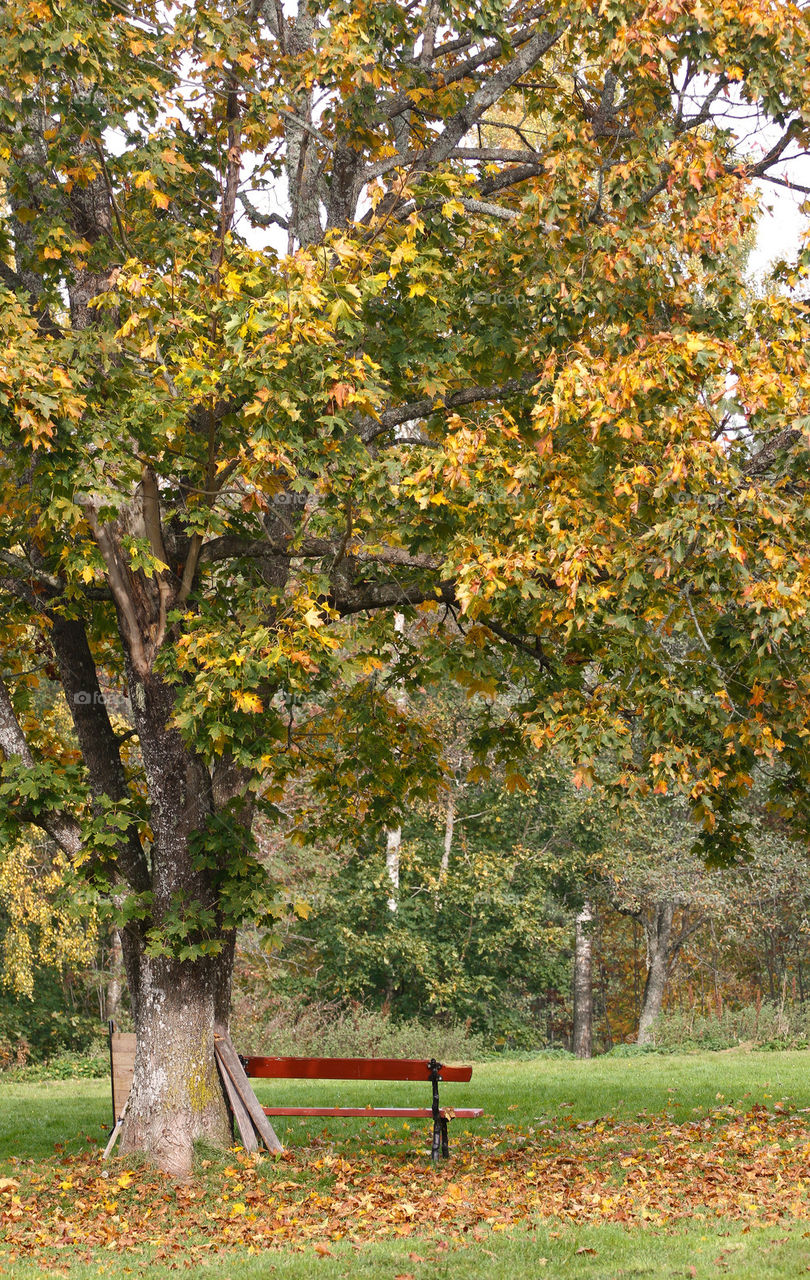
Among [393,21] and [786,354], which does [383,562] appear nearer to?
[786,354]

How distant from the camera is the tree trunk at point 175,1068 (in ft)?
29.8

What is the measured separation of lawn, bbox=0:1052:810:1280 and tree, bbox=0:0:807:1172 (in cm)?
99

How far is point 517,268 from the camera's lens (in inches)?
360

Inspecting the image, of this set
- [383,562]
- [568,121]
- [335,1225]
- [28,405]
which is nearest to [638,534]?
[383,562]

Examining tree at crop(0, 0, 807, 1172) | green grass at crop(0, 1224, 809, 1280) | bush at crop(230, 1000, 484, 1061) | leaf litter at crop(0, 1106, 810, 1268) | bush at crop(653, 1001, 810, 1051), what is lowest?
bush at crop(653, 1001, 810, 1051)

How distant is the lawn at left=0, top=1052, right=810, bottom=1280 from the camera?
5895 mm

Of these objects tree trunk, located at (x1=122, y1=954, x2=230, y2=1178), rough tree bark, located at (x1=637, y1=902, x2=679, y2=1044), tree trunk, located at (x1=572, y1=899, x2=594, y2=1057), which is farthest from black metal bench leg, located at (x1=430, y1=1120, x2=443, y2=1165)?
rough tree bark, located at (x1=637, y1=902, x2=679, y2=1044)

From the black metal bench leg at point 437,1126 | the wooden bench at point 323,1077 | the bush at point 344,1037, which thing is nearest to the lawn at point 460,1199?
the black metal bench leg at point 437,1126

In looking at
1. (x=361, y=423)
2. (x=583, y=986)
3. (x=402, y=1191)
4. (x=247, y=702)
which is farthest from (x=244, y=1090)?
(x=583, y=986)

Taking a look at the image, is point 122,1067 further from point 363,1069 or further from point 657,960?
point 657,960

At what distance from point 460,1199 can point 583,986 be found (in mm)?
21808

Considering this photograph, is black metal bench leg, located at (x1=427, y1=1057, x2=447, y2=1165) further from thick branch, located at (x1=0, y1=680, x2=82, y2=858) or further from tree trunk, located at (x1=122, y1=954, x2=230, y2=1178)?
thick branch, located at (x1=0, y1=680, x2=82, y2=858)

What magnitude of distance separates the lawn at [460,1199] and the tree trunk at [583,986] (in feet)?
48.8

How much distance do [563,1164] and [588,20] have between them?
26.3 feet
